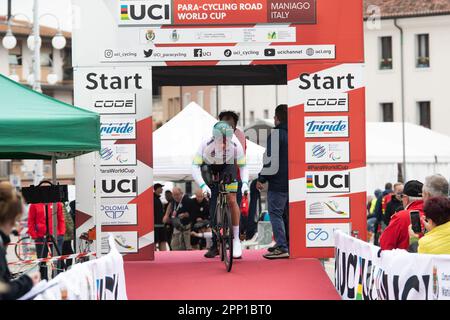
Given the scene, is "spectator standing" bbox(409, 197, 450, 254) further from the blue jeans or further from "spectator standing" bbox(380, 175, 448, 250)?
the blue jeans

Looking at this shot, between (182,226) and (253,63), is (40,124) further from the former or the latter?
(182,226)

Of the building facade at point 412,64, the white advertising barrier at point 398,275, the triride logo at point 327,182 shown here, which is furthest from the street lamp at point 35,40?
the building facade at point 412,64

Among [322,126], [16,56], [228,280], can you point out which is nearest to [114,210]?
[228,280]

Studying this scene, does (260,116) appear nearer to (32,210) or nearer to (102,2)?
(32,210)

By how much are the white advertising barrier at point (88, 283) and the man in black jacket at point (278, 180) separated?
377 centimetres

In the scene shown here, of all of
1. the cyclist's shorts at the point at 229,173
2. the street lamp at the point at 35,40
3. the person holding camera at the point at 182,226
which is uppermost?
the street lamp at the point at 35,40

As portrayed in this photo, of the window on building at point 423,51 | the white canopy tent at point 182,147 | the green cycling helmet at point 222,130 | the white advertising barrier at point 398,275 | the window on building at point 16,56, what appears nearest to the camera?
the white advertising barrier at point 398,275

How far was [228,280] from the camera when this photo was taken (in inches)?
443

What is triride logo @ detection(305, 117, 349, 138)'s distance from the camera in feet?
42.9

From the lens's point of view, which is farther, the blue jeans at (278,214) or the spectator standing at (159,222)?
the spectator standing at (159,222)

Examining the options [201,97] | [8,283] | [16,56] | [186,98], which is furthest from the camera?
[16,56]

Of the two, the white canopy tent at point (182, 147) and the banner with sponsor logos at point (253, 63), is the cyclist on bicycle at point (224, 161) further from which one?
the white canopy tent at point (182, 147)

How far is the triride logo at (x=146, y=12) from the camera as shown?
13.0m

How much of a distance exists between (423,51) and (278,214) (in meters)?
56.1
